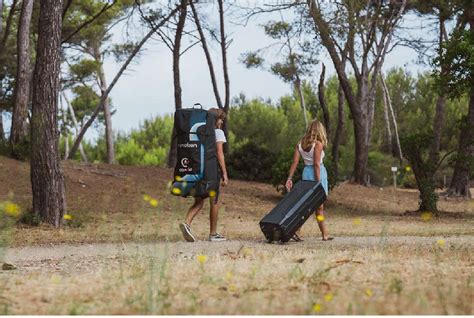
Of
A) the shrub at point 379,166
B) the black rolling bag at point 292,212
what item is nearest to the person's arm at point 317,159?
the black rolling bag at point 292,212

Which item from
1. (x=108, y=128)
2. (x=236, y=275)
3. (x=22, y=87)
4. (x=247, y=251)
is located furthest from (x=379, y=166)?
(x=236, y=275)

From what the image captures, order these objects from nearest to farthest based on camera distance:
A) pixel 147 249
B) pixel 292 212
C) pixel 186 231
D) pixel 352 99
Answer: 1. pixel 147 249
2. pixel 292 212
3. pixel 186 231
4. pixel 352 99

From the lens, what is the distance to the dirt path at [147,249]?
30.0 ft

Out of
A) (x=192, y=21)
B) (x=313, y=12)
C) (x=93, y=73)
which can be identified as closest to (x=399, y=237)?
(x=313, y=12)

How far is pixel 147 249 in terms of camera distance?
9.58 m

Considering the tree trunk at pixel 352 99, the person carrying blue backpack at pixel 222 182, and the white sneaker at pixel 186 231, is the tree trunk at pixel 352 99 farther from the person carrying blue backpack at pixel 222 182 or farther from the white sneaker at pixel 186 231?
the white sneaker at pixel 186 231

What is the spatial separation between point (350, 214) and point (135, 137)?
1212 inches

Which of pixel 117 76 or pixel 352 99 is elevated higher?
pixel 117 76

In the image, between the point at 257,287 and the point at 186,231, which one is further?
the point at 186,231

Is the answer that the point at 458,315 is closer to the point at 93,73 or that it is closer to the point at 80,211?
the point at 80,211

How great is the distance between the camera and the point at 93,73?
42.5 metres

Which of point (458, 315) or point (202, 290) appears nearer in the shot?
point (458, 315)

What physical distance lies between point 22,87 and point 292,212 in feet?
46.9

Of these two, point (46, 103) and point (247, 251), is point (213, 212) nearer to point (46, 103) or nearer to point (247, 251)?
point (247, 251)
